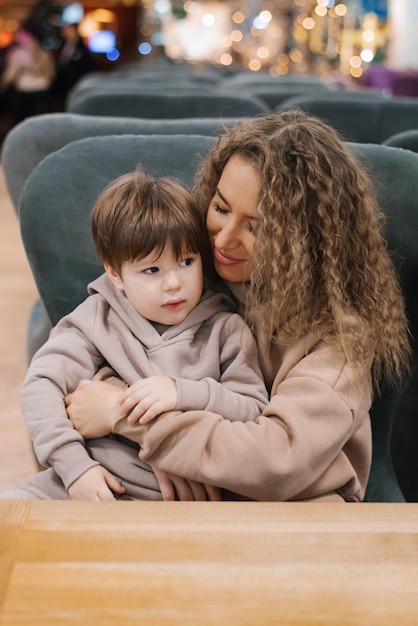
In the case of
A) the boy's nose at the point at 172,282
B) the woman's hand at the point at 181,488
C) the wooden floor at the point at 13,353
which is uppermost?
the boy's nose at the point at 172,282

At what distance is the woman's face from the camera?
1.30 m

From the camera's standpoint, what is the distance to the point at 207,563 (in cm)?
79

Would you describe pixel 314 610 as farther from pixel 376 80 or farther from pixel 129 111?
pixel 376 80

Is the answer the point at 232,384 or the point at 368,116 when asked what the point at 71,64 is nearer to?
the point at 368,116

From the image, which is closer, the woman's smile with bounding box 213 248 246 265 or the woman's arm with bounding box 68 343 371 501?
the woman's arm with bounding box 68 343 371 501

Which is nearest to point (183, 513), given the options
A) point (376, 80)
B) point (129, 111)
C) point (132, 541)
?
point (132, 541)

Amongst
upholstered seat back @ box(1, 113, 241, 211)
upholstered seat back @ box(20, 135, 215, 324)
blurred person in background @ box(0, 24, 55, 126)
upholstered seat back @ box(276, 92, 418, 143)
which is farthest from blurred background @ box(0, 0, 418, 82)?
upholstered seat back @ box(20, 135, 215, 324)

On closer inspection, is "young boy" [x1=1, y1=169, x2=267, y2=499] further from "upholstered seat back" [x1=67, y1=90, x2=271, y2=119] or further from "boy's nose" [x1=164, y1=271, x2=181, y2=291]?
"upholstered seat back" [x1=67, y1=90, x2=271, y2=119]

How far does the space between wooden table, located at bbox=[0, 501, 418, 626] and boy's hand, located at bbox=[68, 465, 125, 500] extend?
1.05ft

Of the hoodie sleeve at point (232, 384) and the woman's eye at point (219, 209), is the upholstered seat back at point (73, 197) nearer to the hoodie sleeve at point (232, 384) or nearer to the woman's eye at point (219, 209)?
the woman's eye at point (219, 209)

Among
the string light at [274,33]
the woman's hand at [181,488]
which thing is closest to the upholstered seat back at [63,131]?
the woman's hand at [181,488]

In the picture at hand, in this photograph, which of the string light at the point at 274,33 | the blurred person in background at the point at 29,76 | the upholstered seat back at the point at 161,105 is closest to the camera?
the upholstered seat back at the point at 161,105

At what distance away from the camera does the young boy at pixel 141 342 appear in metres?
1.25

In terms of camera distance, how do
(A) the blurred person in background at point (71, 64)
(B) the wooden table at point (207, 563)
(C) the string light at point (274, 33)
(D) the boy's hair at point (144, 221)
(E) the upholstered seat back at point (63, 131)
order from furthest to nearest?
1. (C) the string light at point (274, 33)
2. (A) the blurred person in background at point (71, 64)
3. (E) the upholstered seat back at point (63, 131)
4. (D) the boy's hair at point (144, 221)
5. (B) the wooden table at point (207, 563)
